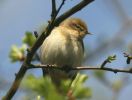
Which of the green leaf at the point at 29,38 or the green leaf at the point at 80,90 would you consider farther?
the green leaf at the point at 29,38

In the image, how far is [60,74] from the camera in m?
5.64

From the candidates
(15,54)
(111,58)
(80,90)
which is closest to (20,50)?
(15,54)

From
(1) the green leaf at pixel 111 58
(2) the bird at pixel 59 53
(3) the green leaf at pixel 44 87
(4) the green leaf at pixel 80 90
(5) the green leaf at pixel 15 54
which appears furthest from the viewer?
(2) the bird at pixel 59 53

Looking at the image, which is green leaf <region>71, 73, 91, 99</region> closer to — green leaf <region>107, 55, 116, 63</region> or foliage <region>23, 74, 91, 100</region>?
foliage <region>23, 74, 91, 100</region>

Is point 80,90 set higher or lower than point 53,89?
lower

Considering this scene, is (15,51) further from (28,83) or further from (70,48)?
(70,48)

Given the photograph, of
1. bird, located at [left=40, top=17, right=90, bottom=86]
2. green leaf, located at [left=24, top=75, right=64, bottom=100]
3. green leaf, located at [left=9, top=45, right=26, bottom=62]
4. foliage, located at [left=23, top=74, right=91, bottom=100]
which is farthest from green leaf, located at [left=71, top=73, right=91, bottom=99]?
bird, located at [left=40, top=17, right=90, bottom=86]

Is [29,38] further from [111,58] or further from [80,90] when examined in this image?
[80,90]

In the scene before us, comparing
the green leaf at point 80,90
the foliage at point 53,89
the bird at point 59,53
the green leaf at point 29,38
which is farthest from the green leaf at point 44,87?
the bird at point 59,53

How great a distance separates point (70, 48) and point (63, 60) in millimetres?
225

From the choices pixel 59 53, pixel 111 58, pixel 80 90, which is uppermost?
pixel 80 90

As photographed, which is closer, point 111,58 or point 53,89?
point 53,89

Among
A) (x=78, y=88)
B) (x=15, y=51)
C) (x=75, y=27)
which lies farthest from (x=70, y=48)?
(x=78, y=88)

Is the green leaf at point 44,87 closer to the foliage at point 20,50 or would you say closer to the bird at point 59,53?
the foliage at point 20,50
